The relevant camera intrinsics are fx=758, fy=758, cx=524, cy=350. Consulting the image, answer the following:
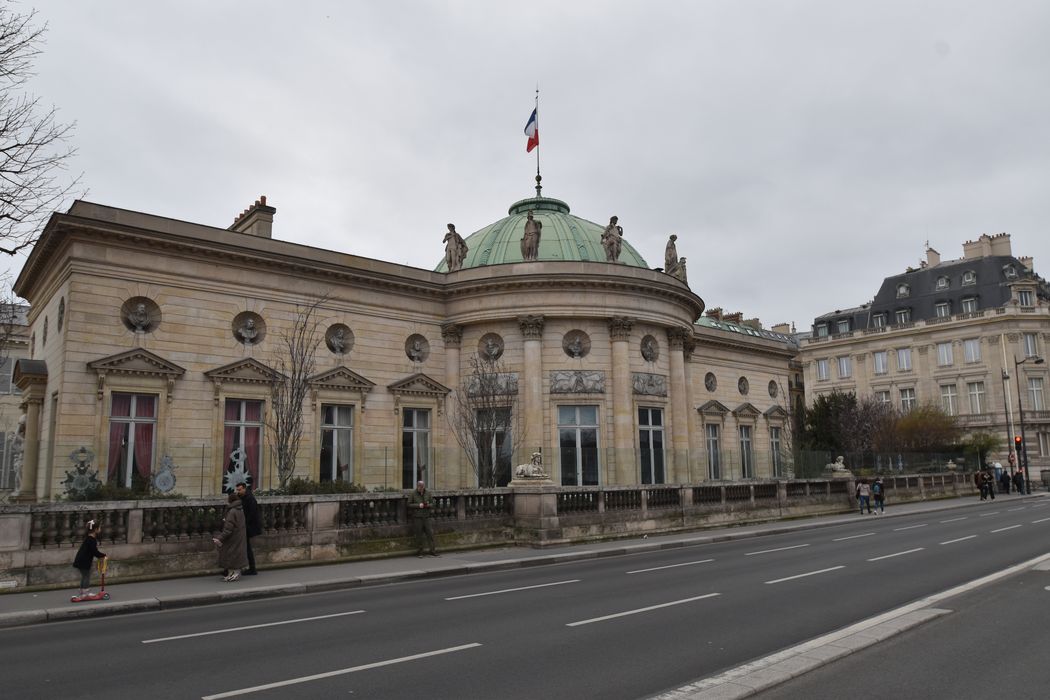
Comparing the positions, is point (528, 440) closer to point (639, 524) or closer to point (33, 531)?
point (639, 524)

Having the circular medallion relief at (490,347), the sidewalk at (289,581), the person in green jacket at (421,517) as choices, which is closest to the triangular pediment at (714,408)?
the circular medallion relief at (490,347)

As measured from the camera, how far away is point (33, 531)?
48.8 feet

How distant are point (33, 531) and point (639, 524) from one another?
683 inches

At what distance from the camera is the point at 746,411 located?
4806cm

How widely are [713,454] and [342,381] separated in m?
23.9

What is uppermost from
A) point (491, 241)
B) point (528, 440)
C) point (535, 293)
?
point (491, 241)

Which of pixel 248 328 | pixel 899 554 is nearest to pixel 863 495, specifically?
pixel 899 554

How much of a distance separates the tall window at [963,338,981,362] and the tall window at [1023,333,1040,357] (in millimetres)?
3911

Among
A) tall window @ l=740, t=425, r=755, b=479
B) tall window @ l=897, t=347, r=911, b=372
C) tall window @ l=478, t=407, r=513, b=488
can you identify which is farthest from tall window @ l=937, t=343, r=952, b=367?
tall window @ l=478, t=407, r=513, b=488

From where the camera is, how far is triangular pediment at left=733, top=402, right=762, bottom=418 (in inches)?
1868

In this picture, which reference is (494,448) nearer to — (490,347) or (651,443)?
(490,347)

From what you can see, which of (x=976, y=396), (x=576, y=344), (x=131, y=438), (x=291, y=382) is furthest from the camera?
(x=976, y=396)

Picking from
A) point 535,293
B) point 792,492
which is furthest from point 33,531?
point 792,492

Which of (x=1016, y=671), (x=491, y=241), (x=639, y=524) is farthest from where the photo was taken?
(x=491, y=241)
